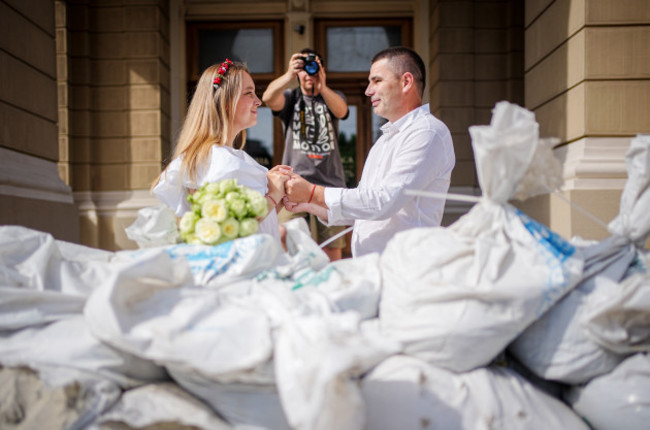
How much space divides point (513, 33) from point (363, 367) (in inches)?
261

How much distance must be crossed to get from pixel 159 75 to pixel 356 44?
2.74 metres

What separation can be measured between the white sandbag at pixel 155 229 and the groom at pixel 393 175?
795 mm

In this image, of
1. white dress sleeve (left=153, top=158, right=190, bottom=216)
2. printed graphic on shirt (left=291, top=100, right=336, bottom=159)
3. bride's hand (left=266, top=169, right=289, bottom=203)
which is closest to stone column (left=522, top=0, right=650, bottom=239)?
printed graphic on shirt (left=291, top=100, right=336, bottom=159)

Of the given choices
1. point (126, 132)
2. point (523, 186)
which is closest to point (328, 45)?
point (126, 132)

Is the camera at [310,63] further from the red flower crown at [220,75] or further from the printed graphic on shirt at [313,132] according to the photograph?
the red flower crown at [220,75]

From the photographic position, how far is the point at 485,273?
153 cm

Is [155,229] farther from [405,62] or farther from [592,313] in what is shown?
[405,62]

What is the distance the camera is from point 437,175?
3031 millimetres

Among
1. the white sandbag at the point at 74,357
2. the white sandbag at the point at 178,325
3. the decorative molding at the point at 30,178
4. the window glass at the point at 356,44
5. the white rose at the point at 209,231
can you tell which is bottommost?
the white sandbag at the point at 74,357

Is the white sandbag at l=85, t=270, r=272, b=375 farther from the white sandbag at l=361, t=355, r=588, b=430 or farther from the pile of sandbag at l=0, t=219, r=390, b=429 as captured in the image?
the white sandbag at l=361, t=355, r=588, b=430

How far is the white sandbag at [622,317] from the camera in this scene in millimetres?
1459

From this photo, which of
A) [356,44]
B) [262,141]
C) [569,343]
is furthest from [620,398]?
[356,44]

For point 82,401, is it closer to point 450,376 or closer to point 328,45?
point 450,376

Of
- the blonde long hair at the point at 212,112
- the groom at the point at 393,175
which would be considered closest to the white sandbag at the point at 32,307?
the blonde long hair at the point at 212,112
